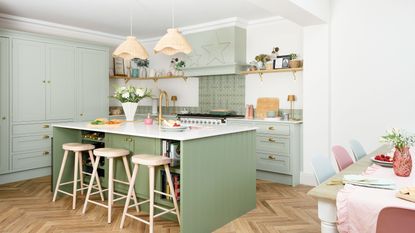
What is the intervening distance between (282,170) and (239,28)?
8.30ft

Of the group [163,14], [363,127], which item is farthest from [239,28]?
[363,127]

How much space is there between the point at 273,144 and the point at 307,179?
2.33 ft

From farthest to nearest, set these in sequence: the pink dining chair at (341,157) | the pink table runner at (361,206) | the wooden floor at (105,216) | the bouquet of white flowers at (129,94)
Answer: the bouquet of white flowers at (129,94) → the wooden floor at (105,216) → the pink dining chair at (341,157) → the pink table runner at (361,206)

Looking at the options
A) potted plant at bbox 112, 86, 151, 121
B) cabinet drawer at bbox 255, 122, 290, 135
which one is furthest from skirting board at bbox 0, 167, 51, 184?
cabinet drawer at bbox 255, 122, 290, 135

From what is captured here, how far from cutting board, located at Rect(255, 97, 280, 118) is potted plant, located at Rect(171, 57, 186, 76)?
174 cm

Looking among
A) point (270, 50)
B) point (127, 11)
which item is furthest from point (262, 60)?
point (127, 11)

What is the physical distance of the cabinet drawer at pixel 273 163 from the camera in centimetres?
495

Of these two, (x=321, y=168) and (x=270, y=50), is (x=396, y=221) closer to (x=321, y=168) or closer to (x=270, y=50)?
(x=321, y=168)

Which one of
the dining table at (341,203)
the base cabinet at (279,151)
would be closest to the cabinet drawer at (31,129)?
the base cabinet at (279,151)

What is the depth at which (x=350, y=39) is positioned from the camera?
4512 millimetres

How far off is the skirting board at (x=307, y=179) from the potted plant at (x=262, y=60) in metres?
1.84

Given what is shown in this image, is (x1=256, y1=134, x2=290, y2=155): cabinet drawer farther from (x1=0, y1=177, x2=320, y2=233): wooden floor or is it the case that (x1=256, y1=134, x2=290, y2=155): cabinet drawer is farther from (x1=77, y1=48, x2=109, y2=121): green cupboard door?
(x1=77, y1=48, x2=109, y2=121): green cupboard door

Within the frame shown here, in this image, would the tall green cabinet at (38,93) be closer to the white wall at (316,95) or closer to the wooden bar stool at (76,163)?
the wooden bar stool at (76,163)

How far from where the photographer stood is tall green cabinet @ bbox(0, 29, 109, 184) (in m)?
5.11
